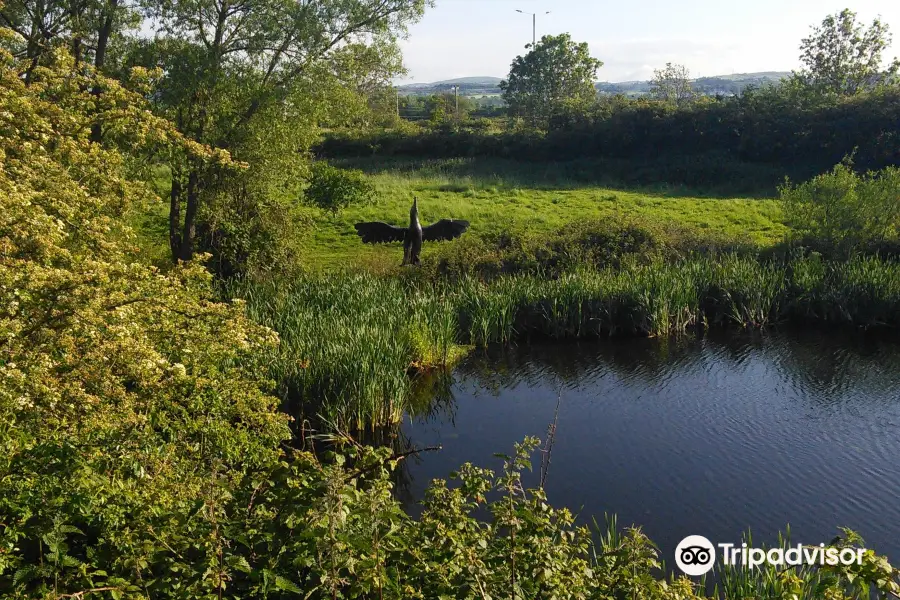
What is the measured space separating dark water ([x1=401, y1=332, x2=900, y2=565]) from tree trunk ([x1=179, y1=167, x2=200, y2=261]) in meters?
7.90

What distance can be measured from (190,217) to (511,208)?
42.9 feet

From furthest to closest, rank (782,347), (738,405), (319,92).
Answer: (319,92), (782,347), (738,405)

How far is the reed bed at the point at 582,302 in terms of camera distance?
587 inches

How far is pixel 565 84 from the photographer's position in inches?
2904

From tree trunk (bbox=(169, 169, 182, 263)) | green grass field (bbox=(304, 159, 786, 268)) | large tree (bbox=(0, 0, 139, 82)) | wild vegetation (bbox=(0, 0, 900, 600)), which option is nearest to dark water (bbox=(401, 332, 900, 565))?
wild vegetation (bbox=(0, 0, 900, 600))

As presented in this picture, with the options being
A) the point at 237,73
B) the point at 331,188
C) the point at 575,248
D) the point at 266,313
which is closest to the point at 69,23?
the point at 237,73

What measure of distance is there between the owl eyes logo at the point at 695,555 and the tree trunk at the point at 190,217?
45.9 ft

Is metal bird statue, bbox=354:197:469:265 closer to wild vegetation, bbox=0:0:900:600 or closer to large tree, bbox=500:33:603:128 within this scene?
wild vegetation, bbox=0:0:900:600

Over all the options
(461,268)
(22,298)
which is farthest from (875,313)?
(22,298)

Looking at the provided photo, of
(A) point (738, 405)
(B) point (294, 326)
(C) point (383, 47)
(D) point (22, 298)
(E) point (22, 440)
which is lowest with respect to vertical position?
(A) point (738, 405)

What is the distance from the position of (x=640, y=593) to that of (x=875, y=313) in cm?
1515

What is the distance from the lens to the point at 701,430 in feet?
39.8

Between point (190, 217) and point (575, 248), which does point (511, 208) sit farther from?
point (190, 217)

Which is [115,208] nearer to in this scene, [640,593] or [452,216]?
[640,593]
